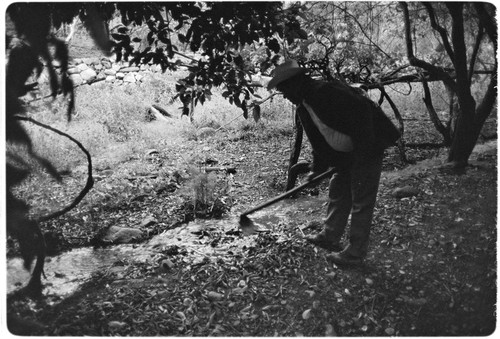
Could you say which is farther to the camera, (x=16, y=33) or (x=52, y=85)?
(x=52, y=85)

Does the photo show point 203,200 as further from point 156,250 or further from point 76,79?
point 76,79

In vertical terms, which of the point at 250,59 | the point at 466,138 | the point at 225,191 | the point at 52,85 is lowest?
the point at 225,191

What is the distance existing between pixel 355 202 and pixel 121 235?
1648mm

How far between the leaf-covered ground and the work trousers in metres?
0.18

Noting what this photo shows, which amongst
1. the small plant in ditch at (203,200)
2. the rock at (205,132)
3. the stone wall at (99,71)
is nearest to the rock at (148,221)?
the small plant in ditch at (203,200)

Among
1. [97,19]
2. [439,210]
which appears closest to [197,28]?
[97,19]

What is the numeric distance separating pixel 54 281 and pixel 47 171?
0.61m

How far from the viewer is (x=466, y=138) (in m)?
3.48

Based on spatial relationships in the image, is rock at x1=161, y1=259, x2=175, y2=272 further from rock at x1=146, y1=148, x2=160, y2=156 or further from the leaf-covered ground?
rock at x1=146, y1=148, x2=160, y2=156

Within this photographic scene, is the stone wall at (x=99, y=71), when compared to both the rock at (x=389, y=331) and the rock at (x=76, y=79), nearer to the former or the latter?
the rock at (x=76, y=79)

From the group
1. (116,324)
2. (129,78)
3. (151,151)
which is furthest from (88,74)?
(116,324)

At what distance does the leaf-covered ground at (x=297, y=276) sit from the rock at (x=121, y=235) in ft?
0.25

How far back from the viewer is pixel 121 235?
316 centimetres

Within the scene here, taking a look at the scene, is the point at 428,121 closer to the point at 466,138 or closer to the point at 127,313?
the point at 466,138
